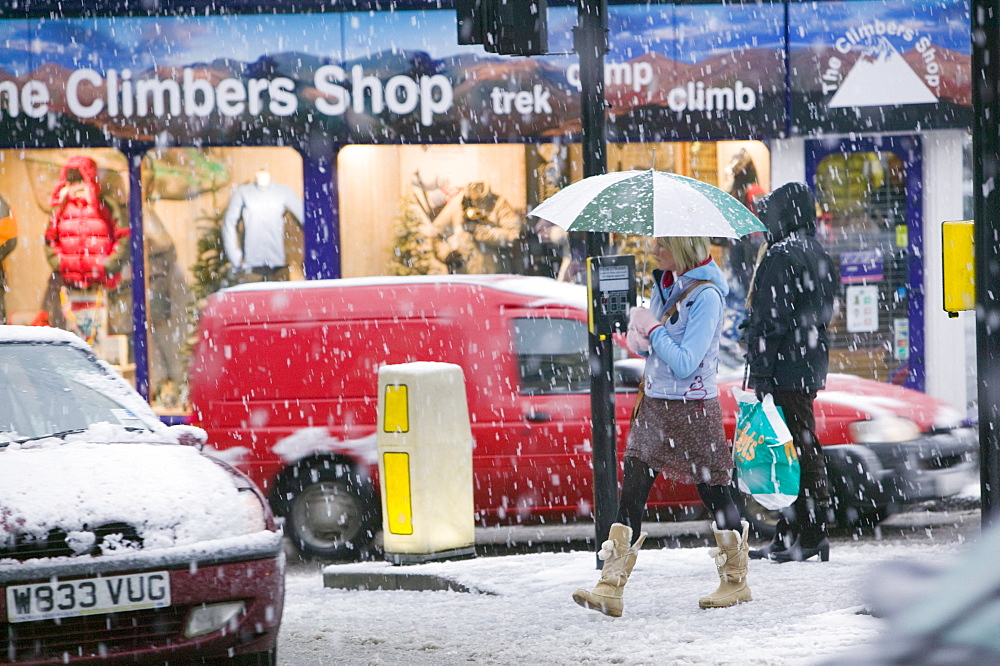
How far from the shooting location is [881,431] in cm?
881

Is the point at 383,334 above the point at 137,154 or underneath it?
underneath

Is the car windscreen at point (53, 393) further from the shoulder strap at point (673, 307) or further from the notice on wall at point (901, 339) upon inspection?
the notice on wall at point (901, 339)

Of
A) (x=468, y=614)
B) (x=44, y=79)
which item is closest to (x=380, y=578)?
(x=468, y=614)

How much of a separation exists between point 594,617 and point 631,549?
1.26ft

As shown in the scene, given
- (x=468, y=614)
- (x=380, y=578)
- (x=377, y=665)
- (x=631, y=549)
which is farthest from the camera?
(x=380, y=578)

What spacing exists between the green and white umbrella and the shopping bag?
36.4 inches

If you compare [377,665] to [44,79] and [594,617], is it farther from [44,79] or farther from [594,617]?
[44,79]

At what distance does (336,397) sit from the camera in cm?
904

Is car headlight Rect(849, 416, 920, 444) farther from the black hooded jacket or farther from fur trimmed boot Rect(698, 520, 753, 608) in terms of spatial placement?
fur trimmed boot Rect(698, 520, 753, 608)

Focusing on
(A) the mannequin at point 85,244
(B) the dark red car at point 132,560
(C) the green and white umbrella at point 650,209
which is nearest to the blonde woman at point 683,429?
(C) the green and white umbrella at point 650,209

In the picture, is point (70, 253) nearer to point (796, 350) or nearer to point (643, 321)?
point (796, 350)

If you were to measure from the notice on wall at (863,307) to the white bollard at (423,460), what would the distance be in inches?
293

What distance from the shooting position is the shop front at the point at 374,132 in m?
13.8

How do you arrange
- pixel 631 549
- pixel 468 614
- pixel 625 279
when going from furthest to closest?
1. pixel 625 279
2. pixel 468 614
3. pixel 631 549
